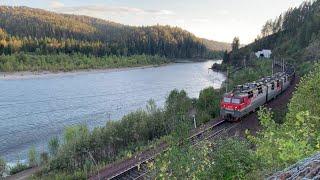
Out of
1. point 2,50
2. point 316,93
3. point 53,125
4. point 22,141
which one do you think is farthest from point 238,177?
point 2,50

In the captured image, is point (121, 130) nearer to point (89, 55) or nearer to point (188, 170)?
point (188, 170)

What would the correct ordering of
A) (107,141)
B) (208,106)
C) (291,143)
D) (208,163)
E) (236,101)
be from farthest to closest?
(208,106)
(236,101)
(107,141)
(208,163)
(291,143)

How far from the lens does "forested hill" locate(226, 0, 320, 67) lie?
110812 millimetres

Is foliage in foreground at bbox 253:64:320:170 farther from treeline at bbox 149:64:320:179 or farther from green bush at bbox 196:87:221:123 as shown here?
green bush at bbox 196:87:221:123

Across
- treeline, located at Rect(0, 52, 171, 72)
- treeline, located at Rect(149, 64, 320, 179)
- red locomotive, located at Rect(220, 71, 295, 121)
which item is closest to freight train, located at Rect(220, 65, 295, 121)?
red locomotive, located at Rect(220, 71, 295, 121)

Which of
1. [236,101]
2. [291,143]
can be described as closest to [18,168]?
[236,101]

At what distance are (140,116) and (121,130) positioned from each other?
3812 millimetres

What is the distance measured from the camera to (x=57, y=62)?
136500 mm

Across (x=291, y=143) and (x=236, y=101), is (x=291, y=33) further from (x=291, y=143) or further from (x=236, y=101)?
(x=291, y=143)

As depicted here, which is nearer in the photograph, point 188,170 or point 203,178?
point 188,170

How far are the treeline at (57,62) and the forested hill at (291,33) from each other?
46.1 metres

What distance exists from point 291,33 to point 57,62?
8381cm

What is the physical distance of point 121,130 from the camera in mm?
34562

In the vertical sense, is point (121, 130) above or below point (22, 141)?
above
